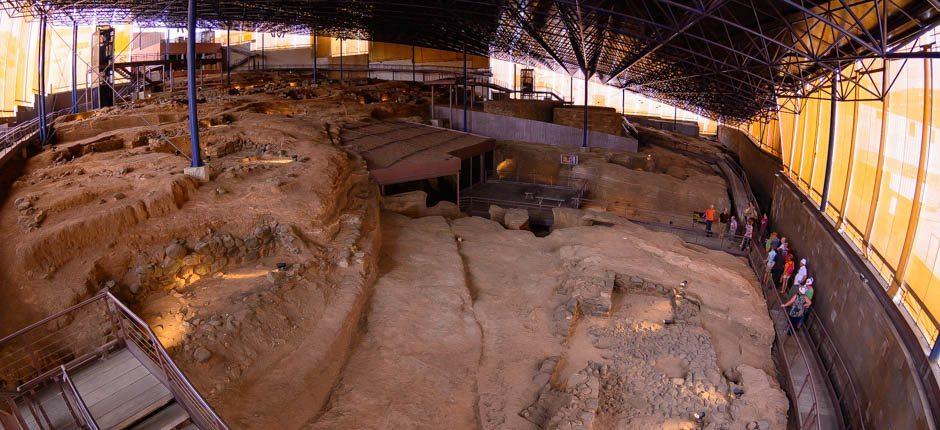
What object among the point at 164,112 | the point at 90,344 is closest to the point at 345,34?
the point at 164,112

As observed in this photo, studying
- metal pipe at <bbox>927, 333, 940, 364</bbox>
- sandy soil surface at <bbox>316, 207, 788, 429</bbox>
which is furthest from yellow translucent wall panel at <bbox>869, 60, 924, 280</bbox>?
metal pipe at <bbox>927, 333, 940, 364</bbox>

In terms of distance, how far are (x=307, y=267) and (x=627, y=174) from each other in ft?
52.3

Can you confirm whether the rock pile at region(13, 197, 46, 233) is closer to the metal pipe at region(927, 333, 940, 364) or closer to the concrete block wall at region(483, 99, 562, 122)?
the metal pipe at region(927, 333, 940, 364)

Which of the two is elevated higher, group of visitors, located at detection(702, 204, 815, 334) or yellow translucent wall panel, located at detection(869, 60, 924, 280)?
yellow translucent wall panel, located at detection(869, 60, 924, 280)

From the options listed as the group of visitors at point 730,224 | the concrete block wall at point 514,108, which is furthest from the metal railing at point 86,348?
the concrete block wall at point 514,108

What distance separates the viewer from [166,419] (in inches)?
183

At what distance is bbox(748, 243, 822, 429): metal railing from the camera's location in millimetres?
10141

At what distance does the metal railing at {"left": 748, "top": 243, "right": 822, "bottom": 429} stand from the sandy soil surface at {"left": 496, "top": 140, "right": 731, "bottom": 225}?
480 centimetres

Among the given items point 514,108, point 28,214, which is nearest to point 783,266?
point 514,108

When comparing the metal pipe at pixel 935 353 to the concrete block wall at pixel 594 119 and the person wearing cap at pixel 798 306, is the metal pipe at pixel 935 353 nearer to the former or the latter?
the person wearing cap at pixel 798 306

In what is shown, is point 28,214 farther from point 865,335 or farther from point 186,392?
point 865,335

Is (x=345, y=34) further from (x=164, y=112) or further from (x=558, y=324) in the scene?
(x=558, y=324)

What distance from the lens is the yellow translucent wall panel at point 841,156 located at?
15.4 metres

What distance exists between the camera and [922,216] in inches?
384
